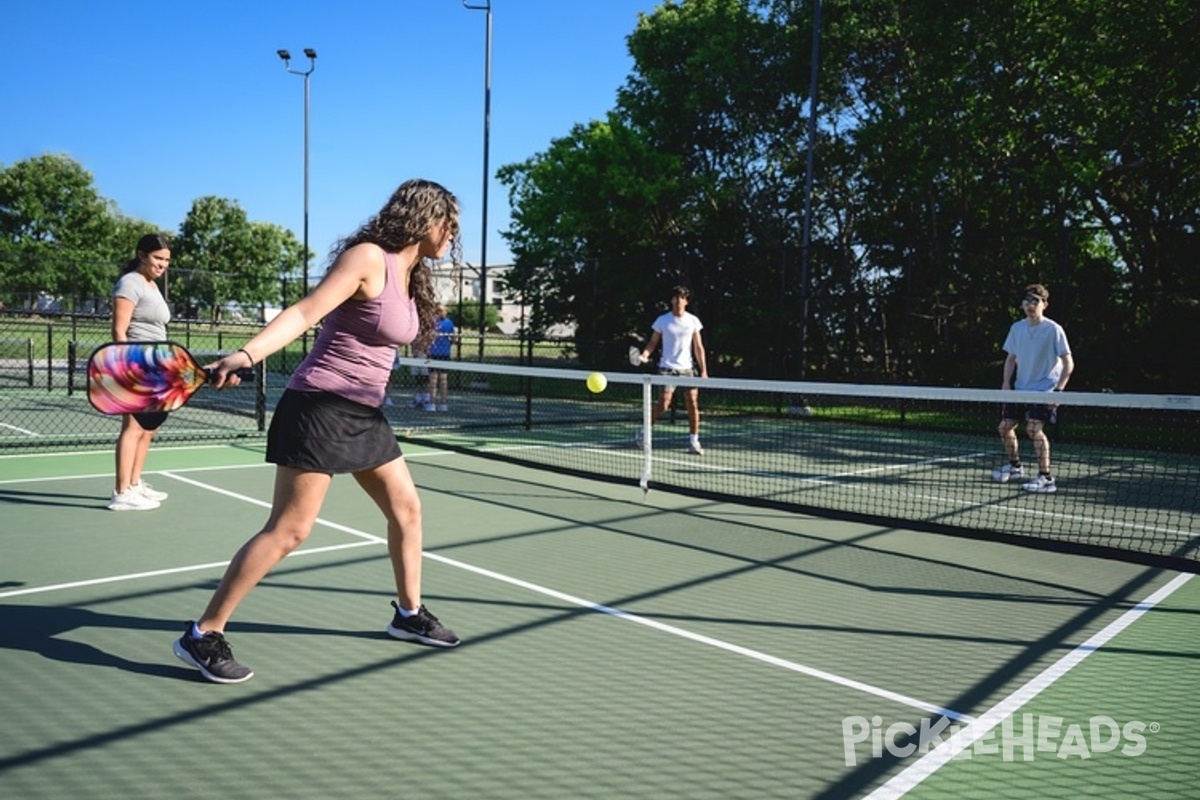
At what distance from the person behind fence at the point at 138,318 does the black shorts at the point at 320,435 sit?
3121 mm

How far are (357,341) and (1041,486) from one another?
24.4 feet

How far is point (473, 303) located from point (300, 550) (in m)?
18.5

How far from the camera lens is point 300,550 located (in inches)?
215

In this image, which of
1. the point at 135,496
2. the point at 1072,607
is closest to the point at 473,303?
the point at 135,496

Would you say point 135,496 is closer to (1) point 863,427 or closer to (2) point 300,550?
(2) point 300,550

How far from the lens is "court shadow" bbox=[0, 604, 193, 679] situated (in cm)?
354

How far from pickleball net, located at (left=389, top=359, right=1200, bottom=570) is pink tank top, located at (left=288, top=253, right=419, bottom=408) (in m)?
3.81

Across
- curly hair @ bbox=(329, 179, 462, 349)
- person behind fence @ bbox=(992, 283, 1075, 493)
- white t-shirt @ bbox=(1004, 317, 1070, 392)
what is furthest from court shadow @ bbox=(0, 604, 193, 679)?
white t-shirt @ bbox=(1004, 317, 1070, 392)

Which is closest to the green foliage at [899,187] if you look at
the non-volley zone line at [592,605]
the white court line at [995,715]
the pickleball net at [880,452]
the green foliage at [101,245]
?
the pickleball net at [880,452]

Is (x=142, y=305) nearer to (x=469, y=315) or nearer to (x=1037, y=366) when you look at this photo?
(x=1037, y=366)

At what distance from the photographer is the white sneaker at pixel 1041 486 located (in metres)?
8.58

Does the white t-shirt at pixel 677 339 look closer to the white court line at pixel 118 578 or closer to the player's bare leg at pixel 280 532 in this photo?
the white court line at pixel 118 578

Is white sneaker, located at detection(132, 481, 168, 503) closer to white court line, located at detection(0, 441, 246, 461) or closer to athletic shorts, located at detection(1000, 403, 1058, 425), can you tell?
white court line, located at detection(0, 441, 246, 461)

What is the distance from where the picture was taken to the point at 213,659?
334 centimetres
